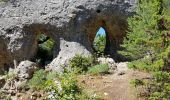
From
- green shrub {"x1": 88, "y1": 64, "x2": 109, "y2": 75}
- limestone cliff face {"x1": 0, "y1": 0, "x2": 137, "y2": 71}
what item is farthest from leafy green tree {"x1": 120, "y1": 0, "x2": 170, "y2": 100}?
limestone cliff face {"x1": 0, "y1": 0, "x2": 137, "y2": 71}

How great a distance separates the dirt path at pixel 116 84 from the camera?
18.7 metres

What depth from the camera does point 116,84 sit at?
1942cm

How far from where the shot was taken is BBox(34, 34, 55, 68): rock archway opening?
22741mm

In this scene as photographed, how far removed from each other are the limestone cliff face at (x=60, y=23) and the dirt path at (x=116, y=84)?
1893 mm

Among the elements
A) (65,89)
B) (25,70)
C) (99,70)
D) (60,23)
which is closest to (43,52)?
(60,23)

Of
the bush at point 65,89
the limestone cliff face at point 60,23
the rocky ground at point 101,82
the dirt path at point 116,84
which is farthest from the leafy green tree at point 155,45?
the limestone cliff face at point 60,23

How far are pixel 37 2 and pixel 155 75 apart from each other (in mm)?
7351

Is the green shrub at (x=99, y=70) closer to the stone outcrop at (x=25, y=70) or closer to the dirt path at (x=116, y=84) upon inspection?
the dirt path at (x=116, y=84)

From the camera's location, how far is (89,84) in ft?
64.2

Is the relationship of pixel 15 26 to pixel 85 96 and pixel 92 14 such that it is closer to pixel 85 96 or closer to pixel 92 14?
pixel 92 14

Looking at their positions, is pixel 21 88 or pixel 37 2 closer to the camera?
pixel 21 88

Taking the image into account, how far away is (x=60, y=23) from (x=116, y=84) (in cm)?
394

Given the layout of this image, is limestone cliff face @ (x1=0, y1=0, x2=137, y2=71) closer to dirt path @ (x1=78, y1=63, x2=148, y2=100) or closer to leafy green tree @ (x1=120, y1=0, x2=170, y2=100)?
dirt path @ (x1=78, y1=63, x2=148, y2=100)

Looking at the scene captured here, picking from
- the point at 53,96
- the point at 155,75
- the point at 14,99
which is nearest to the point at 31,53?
the point at 14,99
